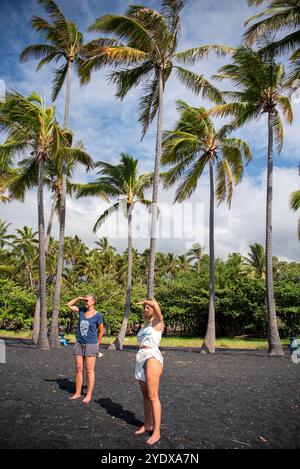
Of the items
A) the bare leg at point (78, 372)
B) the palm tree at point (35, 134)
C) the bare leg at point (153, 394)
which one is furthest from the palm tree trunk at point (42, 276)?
the bare leg at point (153, 394)

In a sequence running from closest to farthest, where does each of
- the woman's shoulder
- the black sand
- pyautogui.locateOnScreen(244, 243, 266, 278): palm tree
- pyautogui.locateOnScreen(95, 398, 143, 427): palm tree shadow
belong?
the black sand, the woman's shoulder, pyautogui.locateOnScreen(95, 398, 143, 427): palm tree shadow, pyautogui.locateOnScreen(244, 243, 266, 278): palm tree

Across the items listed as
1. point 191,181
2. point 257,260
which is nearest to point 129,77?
point 191,181

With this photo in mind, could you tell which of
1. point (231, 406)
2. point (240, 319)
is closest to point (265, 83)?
point (231, 406)

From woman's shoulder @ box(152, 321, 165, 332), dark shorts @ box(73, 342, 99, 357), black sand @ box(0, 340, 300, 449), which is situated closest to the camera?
black sand @ box(0, 340, 300, 449)

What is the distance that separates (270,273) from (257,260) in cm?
2538

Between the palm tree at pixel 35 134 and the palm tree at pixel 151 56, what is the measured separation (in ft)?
8.67

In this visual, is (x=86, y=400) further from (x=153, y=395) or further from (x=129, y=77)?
(x=129, y=77)

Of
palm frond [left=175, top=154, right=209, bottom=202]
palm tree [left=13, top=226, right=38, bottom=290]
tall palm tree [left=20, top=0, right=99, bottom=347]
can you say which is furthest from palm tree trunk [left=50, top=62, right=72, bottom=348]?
palm tree [left=13, top=226, right=38, bottom=290]

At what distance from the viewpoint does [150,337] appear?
14.0 feet

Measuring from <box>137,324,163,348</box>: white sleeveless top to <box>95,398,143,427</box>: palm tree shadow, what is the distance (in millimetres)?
1351

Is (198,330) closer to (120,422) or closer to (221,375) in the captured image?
(221,375)

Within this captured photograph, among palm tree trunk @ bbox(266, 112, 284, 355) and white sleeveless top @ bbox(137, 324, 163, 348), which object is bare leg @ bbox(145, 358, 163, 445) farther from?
palm tree trunk @ bbox(266, 112, 284, 355)

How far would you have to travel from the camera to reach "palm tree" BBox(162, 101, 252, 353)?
16422 millimetres

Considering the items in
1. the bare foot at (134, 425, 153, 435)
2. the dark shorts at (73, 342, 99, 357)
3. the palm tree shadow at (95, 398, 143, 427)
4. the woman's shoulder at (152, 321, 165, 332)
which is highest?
the woman's shoulder at (152, 321, 165, 332)
